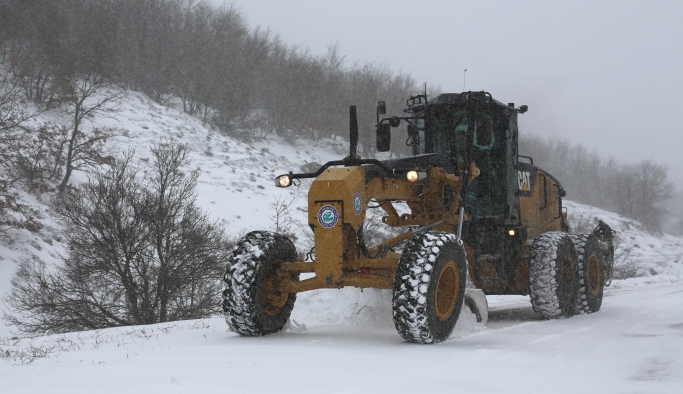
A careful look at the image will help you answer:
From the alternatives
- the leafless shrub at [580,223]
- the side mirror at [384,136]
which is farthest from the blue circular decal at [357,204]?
the leafless shrub at [580,223]

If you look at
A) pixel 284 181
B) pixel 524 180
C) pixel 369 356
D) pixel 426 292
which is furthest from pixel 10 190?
pixel 369 356

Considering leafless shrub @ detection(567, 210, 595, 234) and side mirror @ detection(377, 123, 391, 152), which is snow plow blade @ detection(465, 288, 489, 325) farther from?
leafless shrub @ detection(567, 210, 595, 234)

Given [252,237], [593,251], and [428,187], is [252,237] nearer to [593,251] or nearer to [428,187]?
[428,187]

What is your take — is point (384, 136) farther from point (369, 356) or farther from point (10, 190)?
point (10, 190)

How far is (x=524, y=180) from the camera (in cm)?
1066

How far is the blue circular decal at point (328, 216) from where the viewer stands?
22.0 ft

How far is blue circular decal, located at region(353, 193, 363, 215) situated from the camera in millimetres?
6805

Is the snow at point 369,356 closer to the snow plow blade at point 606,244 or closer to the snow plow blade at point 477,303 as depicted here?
the snow plow blade at point 477,303

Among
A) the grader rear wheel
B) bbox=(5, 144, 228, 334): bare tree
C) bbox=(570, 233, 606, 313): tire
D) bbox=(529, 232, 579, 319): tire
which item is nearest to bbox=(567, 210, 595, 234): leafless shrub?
bbox=(5, 144, 228, 334): bare tree

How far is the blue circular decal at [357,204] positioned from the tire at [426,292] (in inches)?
24.8

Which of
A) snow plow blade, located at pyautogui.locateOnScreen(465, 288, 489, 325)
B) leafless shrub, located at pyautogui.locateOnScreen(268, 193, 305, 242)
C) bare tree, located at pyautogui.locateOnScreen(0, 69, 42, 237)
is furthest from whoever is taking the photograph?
leafless shrub, located at pyautogui.locateOnScreen(268, 193, 305, 242)

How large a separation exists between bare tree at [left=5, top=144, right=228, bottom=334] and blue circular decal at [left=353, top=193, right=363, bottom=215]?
39.6ft

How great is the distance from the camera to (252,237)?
7.60 m

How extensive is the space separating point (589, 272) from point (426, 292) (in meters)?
5.69
